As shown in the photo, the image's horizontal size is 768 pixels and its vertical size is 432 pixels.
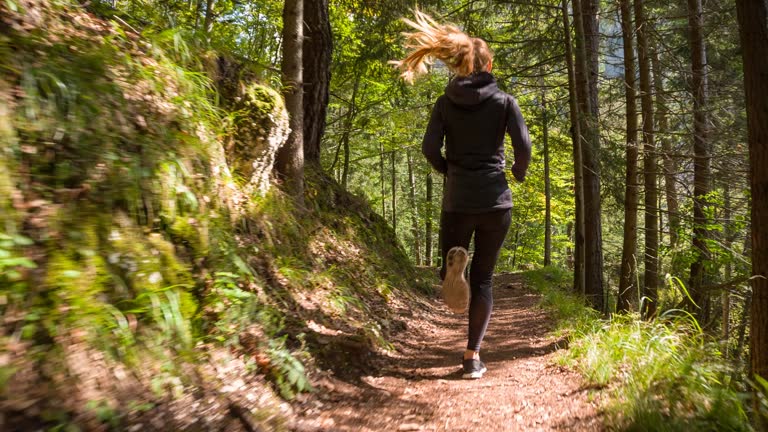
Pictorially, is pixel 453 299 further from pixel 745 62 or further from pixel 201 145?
pixel 745 62

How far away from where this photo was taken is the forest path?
2.57 meters

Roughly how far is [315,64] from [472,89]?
4258mm

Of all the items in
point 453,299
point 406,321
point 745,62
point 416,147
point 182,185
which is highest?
point 416,147

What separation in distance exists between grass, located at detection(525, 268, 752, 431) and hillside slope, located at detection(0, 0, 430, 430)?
169 cm

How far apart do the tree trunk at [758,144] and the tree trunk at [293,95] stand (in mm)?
3984

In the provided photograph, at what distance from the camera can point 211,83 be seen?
4121 mm

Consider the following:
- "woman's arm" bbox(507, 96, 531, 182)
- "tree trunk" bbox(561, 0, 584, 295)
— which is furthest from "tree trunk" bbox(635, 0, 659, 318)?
"woman's arm" bbox(507, 96, 531, 182)

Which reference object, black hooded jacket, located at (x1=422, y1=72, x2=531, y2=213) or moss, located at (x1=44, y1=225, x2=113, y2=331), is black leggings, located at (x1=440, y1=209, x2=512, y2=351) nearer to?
black hooded jacket, located at (x1=422, y1=72, x2=531, y2=213)

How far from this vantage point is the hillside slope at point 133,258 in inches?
71.5

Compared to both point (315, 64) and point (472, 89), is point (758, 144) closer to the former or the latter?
point (472, 89)

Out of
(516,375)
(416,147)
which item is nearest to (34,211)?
(516,375)

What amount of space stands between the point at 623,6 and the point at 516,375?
6829mm

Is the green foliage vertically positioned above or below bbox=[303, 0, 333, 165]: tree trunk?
below

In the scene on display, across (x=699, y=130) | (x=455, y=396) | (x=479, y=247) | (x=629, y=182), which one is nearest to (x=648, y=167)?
(x=629, y=182)
